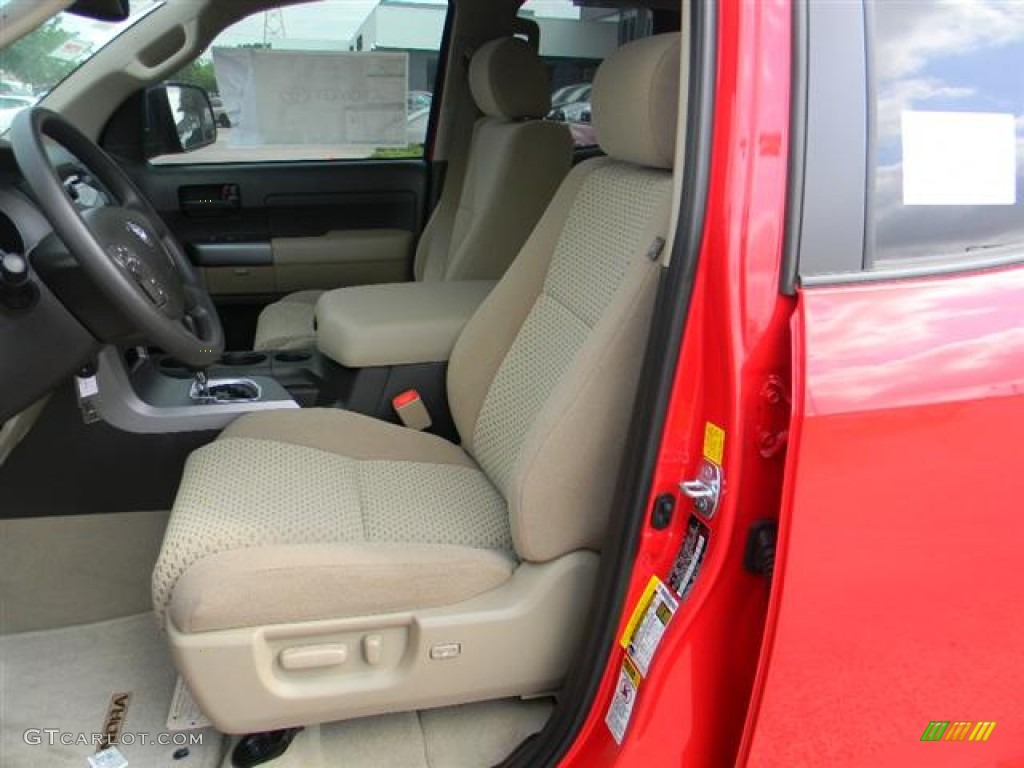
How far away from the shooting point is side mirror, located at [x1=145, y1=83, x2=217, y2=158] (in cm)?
254

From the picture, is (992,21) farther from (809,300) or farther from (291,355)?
(291,355)

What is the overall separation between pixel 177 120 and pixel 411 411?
1432 mm

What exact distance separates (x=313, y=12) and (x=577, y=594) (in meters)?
1.95

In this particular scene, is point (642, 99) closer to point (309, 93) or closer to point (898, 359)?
point (898, 359)

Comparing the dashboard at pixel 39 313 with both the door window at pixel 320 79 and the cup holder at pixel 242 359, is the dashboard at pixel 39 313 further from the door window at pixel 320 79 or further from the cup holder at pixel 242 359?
the door window at pixel 320 79

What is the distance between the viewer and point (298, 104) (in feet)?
8.55

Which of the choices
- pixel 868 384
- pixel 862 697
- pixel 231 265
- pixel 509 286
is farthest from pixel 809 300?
pixel 231 265

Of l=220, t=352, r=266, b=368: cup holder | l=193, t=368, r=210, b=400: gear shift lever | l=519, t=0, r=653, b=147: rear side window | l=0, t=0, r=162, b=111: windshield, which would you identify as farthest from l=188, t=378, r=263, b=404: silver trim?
l=519, t=0, r=653, b=147: rear side window

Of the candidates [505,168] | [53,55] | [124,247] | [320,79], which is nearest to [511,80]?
[505,168]

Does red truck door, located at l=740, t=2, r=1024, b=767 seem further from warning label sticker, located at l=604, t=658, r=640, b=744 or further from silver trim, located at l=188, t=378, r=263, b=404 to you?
silver trim, located at l=188, t=378, r=263, b=404

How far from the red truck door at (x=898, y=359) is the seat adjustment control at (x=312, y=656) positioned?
528mm

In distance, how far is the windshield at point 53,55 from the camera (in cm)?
189

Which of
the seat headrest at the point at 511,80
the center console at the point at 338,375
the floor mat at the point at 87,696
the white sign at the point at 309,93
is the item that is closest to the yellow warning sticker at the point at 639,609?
the floor mat at the point at 87,696

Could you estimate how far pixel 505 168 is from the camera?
95.5 inches
